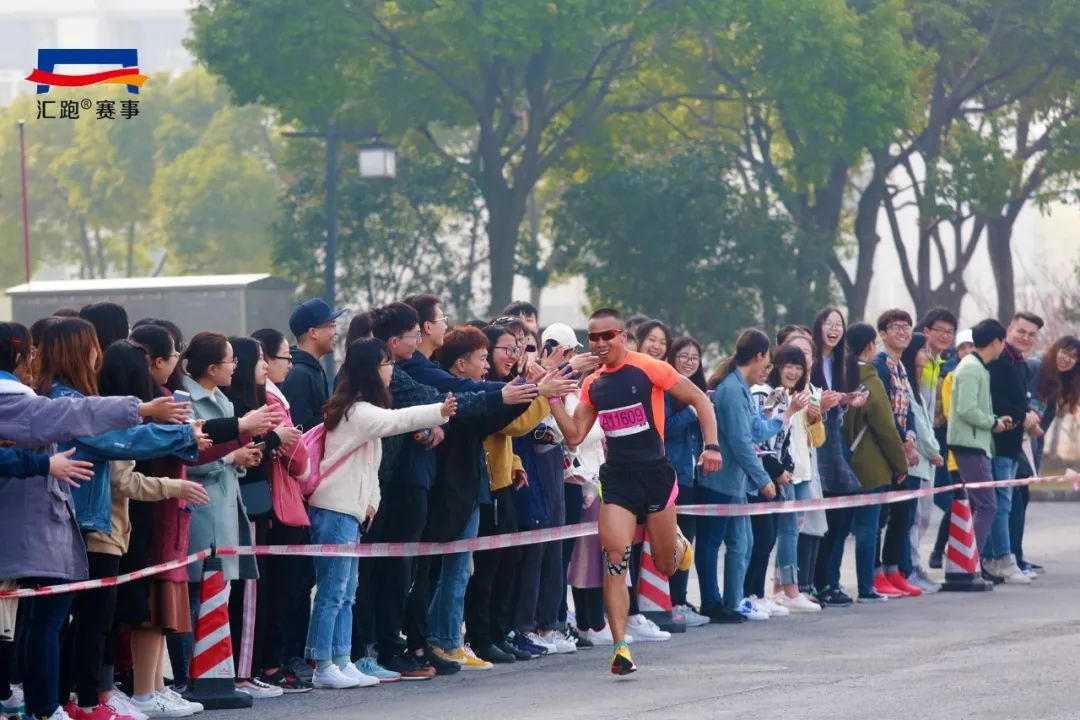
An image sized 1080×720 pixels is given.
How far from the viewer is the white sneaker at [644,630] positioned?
41.0 feet

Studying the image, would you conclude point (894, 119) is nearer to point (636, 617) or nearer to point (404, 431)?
point (636, 617)

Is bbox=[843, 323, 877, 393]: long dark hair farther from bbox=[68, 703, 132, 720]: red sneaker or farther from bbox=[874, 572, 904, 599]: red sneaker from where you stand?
bbox=[68, 703, 132, 720]: red sneaker

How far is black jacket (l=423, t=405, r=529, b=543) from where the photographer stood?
36.5 ft

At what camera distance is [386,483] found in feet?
36.0

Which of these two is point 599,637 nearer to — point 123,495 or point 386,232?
point 123,495

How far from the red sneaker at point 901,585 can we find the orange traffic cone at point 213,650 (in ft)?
21.1

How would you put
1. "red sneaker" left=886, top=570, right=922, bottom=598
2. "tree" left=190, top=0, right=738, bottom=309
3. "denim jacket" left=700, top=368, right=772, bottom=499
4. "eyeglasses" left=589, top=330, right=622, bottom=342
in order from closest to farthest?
"eyeglasses" left=589, top=330, right=622, bottom=342
"denim jacket" left=700, top=368, right=772, bottom=499
"red sneaker" left=886, top=570, right=922, bottom=598
"tree" left=190, top=0, right=738, bottom=309

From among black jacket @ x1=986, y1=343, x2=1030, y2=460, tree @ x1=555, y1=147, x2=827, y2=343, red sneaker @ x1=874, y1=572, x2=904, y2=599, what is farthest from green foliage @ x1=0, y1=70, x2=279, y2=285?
red sneaker @ x1=874, y1=572, x2=904, y2=599

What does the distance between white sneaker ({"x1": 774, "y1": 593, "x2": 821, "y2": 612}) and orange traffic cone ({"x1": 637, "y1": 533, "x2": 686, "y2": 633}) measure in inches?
54.2

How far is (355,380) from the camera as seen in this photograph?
10492 millimetres

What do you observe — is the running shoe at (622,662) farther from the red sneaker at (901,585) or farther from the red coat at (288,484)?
the red sneaker at (901,585)

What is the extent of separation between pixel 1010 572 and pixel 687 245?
21.1 m

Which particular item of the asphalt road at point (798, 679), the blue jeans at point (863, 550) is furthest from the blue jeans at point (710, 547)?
the blue jeans at point (863, 550)

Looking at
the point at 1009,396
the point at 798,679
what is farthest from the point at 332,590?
the point at 1009,396
